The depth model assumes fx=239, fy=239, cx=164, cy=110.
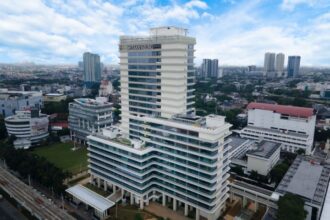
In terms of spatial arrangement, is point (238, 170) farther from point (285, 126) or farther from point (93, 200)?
point (93, 200)

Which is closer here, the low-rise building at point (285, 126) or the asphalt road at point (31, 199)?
the asphalt road at point (31, 199)

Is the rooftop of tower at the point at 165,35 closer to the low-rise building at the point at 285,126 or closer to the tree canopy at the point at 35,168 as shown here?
the tree canopy at the point at 35,168

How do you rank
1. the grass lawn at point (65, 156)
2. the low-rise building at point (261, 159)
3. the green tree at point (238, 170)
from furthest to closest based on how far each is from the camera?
the grass lawn at point (65, 156), the low-rise building at point (261, 159), the green tree at point (238, 170)

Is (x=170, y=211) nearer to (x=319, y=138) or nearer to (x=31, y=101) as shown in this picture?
(x=319, y=138)

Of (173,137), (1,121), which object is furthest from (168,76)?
(1,121)

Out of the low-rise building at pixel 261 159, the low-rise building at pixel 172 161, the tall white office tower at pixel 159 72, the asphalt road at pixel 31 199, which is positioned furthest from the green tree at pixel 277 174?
the asphalt road at pixel 31 199
